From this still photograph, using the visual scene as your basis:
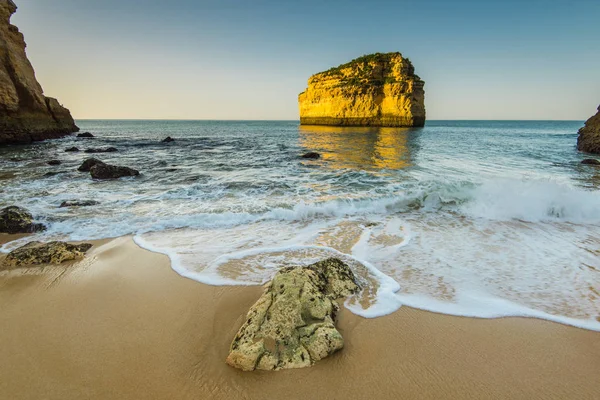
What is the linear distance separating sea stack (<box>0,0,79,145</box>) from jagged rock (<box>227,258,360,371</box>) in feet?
88.2

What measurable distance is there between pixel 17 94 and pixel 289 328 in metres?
29.6

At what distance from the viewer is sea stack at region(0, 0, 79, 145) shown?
19969 mm

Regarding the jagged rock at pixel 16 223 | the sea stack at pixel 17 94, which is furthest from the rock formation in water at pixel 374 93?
the jagged rock at pixel 16 223

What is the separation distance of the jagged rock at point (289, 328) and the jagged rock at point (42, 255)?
10.2 feet

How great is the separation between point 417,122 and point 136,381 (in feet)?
188

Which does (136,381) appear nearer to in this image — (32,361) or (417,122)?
(32,361)

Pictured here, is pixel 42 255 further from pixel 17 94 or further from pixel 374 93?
pixel 374 93

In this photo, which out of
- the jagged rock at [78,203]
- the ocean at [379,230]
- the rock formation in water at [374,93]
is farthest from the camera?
the rock formation in water at [374,93]

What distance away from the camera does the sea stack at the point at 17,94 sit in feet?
65.5

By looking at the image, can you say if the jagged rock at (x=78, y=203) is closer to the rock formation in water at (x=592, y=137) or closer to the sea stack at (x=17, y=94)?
the sea stack at (x=17, y=94)

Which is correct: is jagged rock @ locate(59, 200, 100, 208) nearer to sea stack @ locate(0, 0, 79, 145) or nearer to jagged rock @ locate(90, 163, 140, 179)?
jagged rock @ locate(90, 163, 140, 179)

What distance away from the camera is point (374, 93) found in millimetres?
51781

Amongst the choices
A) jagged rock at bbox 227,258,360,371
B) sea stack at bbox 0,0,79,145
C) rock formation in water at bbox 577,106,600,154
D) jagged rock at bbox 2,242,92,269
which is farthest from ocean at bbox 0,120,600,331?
sea stack at bbox 0,0,79,145

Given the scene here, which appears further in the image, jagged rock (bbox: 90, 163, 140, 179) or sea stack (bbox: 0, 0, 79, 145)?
sea stack (bbox: 0, 0, 79, 145)
